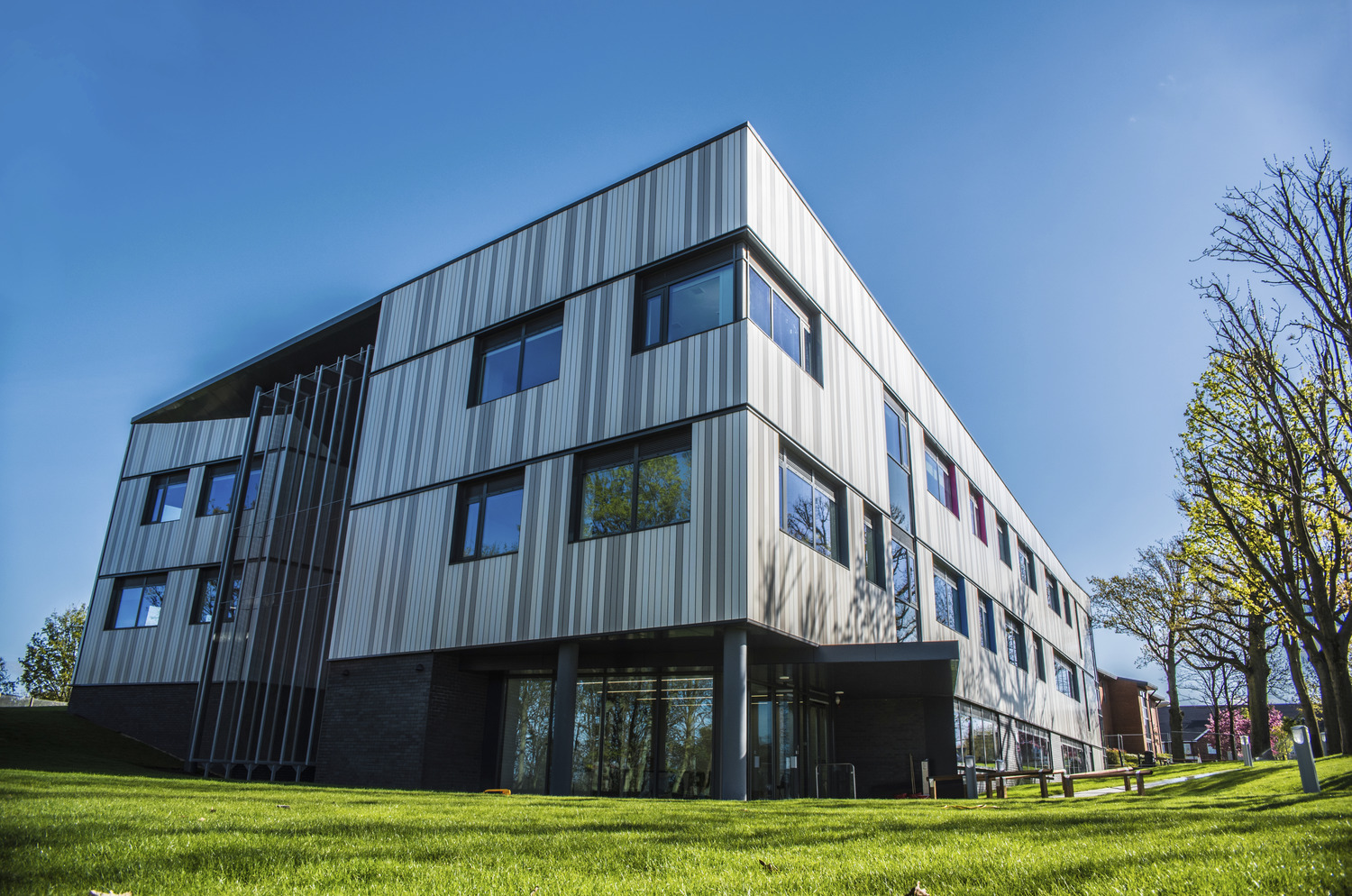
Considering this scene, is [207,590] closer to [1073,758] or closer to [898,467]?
[898,467]

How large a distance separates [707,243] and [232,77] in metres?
8.63

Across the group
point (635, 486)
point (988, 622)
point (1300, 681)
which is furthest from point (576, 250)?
point (1300, 681)

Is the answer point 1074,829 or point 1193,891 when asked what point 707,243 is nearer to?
point 1074,829

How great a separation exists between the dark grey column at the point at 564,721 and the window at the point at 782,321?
7.08 metres

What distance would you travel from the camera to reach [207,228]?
957cm

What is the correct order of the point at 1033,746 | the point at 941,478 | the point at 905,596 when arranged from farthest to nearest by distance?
the point at 1033,746 → the point at 941,478 → the point at 905,596

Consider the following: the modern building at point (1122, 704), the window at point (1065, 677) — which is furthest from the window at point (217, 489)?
the modern building at point (1122, 704)

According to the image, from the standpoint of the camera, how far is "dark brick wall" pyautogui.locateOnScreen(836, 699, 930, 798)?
20234 mm

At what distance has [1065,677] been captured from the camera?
Answer: 3944 cm

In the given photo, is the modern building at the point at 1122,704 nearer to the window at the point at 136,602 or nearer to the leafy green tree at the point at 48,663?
the window at the point at 136,602

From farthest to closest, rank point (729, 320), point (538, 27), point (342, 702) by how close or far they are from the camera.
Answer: point (342, 702) < point (729, 320) < point (538, 27)

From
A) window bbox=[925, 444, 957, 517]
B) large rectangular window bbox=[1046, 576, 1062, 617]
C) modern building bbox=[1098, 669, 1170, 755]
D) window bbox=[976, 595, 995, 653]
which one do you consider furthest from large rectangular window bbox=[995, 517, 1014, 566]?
modern building bbox=[1098, 669, 1170, 755]

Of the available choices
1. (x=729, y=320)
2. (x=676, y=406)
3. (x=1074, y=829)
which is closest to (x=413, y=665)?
(x=676, y=406)

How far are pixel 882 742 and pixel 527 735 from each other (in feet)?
28.4
